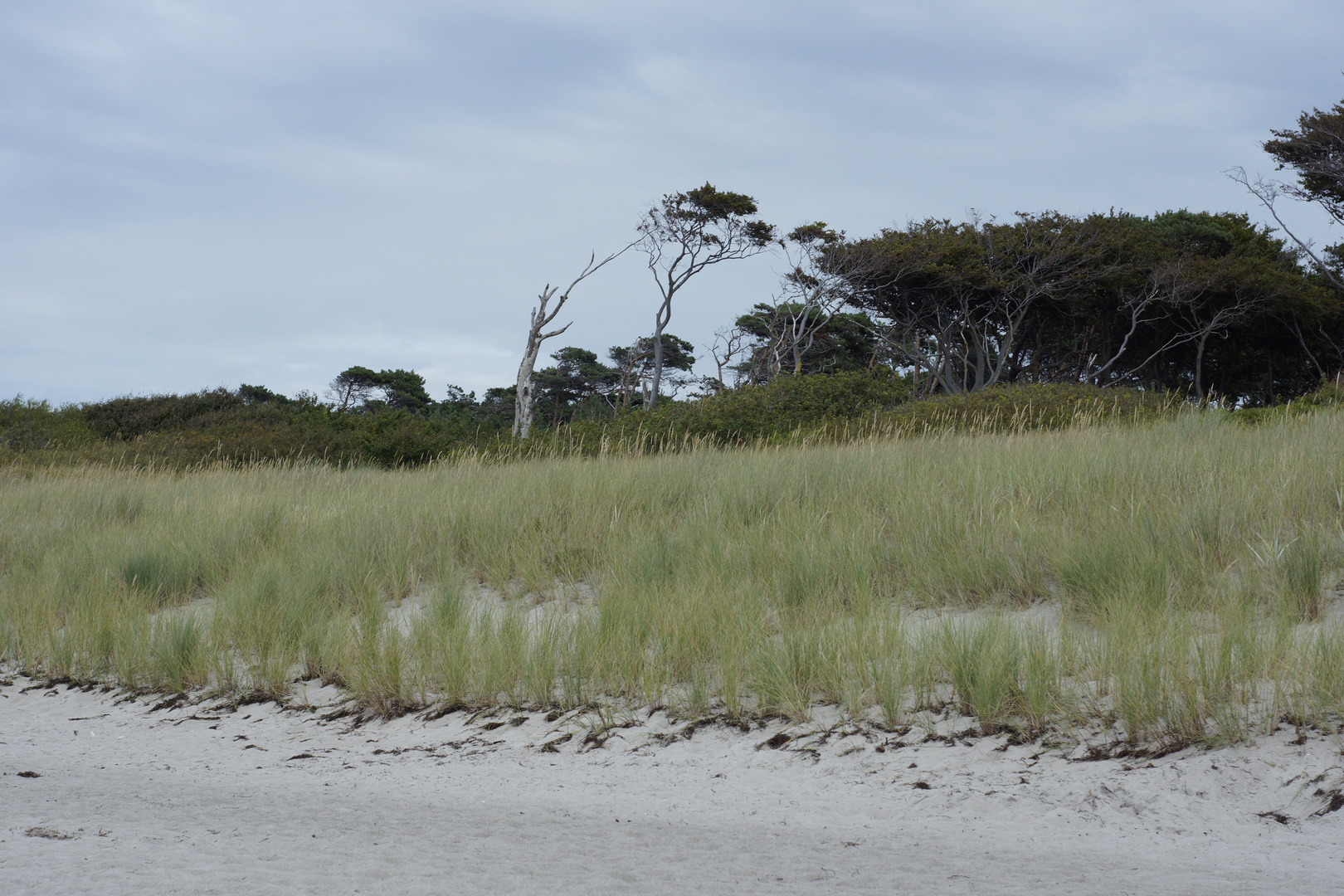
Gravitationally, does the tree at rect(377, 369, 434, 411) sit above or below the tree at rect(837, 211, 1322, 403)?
below

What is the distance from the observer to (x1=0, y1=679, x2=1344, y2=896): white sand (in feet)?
6.98

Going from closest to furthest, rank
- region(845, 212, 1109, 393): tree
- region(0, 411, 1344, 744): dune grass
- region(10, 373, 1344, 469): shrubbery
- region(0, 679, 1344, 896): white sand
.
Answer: region(0, 679, 1344, 896): white sand
region(0, 411, 1344, 744): dune grass
region(10, 373, 1344, 469): shrubbery
region(845, 212, 1109, 393): tree

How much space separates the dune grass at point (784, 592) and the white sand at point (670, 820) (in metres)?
0.24

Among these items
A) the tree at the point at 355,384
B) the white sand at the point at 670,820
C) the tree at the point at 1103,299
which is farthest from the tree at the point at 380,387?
the white sand at the point at 670,820

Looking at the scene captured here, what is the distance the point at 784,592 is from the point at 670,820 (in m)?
1.90

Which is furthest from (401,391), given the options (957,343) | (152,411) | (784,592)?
(784,592)

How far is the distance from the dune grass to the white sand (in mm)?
236

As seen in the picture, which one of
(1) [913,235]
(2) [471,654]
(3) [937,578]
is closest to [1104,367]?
(1) [913,235]

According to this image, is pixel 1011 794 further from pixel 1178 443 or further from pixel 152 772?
pixel 1178 443

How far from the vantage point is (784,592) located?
4352mm

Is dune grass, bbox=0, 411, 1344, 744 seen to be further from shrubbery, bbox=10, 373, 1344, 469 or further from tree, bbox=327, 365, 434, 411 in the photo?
tree, bbox=327, 365, 434, 411

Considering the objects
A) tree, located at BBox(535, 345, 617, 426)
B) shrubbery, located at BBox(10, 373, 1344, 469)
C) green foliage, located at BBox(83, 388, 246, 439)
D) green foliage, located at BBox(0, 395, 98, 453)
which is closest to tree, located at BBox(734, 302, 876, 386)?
tree, located at BBox(535, 345, 617, 426)

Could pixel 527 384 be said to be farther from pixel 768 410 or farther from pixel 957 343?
pixel 957 343

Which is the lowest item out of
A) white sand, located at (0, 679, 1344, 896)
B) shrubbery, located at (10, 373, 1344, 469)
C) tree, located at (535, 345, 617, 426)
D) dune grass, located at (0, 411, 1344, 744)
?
white sand, located at (0, 679, 1344, 896)
